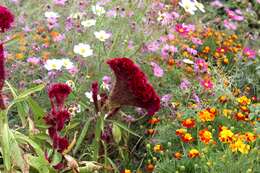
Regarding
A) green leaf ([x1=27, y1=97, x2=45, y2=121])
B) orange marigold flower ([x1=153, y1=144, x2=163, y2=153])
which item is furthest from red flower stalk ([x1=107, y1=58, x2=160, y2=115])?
orange marigold flower ([x1=153, y1=144, x2=163, y2=153])

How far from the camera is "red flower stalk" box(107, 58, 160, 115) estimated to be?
2640mm

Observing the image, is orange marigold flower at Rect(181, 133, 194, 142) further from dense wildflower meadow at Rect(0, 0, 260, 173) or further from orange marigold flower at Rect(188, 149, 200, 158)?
orange marigold flower at Rect(188, 149, 200, 158)

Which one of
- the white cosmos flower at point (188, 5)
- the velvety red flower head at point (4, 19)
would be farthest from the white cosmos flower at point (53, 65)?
the white cosmos flower at point (188, 5)

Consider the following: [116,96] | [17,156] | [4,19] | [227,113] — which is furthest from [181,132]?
[4,19]

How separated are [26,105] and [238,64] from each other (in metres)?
2.34

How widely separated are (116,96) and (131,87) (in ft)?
0.51

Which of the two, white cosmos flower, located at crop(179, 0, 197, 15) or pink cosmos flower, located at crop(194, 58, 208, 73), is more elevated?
white cosmos flower, located at crop(179, 0, 197, 15)

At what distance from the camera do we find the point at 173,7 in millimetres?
4930

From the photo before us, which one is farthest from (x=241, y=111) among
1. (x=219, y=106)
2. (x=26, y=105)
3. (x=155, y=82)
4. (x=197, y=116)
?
(x=26, y=105)

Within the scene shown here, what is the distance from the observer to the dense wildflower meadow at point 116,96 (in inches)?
107

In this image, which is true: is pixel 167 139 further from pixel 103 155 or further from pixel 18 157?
pixel 18 157

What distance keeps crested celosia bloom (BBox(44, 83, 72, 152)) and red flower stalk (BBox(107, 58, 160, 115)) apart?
0.85 feet

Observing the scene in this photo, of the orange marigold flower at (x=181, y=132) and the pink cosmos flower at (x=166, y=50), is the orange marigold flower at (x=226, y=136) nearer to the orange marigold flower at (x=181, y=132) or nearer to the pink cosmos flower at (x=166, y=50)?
the orange marigold flower at (x=181, y=132)

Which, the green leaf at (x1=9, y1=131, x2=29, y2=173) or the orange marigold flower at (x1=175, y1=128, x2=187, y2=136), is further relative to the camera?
the orange marigold flower at (x1=175, y1=128, x2=187, y2=136)
